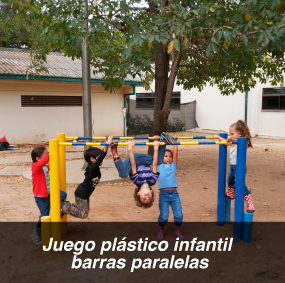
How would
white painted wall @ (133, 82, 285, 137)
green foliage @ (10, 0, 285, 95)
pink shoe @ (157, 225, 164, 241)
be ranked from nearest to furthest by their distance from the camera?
pink shoe @ (157, 225, 164, 241) → green foliage @ (10, 0, 285, 95) → white painted wall @ (133, 82, 285, 137)

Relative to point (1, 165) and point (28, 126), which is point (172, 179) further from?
point (28, 126)

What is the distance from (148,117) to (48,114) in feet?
18.9

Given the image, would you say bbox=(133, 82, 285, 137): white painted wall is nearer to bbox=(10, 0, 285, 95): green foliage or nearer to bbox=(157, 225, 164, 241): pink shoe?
bbox=(10, 0, 285, 95): green foliage

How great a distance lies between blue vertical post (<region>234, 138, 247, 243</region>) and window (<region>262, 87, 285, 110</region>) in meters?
13.2

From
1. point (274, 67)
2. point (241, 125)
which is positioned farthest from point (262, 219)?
point (274, 67)

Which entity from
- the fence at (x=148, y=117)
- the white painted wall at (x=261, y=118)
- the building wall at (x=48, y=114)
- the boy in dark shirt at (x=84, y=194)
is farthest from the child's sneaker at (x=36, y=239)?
the white painted wall at (x=261, y=118)

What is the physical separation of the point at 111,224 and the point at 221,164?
1584mm

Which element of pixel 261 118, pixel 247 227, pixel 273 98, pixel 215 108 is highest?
pixel 273 98

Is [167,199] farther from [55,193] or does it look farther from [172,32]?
[172,32]

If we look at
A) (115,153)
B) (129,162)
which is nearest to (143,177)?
(129,162)

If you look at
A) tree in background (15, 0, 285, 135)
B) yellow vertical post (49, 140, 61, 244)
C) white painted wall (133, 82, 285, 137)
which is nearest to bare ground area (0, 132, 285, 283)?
yellow vertical post (49, 140, 61, 244)

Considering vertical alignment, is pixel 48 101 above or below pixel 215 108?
above

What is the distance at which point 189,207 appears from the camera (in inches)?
197

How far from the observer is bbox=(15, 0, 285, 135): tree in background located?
4.24 m
